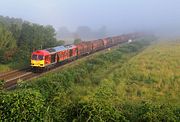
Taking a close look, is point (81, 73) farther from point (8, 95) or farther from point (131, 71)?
point (8, 95)

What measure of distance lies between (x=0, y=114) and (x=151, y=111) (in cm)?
916

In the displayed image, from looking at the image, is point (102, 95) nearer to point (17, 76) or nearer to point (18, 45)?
point (17, 76)

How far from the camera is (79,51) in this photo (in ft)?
186

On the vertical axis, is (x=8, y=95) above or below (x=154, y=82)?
above

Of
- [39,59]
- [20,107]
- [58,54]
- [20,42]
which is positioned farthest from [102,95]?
[20,42]

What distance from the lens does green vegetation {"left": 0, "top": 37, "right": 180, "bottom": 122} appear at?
18281 mm

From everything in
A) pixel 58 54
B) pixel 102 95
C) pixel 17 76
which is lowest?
pixel 17 76

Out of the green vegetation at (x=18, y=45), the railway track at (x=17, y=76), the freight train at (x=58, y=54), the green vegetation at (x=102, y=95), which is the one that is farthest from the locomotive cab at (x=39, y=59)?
the green vegetation at (x=102, y=95)

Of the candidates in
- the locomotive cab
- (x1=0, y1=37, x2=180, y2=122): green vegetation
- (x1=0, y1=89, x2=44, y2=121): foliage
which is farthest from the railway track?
(x1=0, y1=89, x2=44, y2=121): foliage

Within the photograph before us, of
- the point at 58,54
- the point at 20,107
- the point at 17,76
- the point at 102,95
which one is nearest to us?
the point at 20,107

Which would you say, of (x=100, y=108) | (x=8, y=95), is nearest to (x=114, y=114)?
(x=100, y=108)

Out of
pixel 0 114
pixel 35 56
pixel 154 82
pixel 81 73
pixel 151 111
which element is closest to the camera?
pixel 0 114

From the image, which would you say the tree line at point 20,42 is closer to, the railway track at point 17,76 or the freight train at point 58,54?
the railway track at point 17,76

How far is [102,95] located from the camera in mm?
22969
